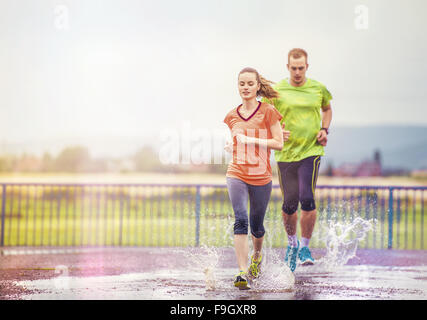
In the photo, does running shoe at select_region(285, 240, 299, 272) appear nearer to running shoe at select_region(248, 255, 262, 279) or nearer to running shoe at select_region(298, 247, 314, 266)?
running shoe at select_region(298, 247, 314, 266)

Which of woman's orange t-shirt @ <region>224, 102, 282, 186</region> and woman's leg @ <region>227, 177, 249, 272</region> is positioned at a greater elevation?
woman's orange t-shirt @ <region>224, 102, 282, 186</region>

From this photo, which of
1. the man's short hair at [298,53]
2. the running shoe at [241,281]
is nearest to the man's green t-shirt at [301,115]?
the man's short hair at [298,53]

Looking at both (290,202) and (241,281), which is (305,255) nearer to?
(290,202)

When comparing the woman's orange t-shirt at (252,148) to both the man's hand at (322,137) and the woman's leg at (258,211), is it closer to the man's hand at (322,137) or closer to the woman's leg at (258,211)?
the woman's leg at (258,211)

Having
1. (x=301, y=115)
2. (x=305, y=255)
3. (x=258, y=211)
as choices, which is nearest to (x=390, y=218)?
(x=305, y=255)

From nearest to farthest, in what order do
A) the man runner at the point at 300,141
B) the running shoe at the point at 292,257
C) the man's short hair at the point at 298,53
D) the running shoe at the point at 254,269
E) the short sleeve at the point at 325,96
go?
the running shoe at the point at 254,269
the man's short hair at the point at 298,53
the man runner at the point at 300,141
the running shoe at the point at 292,257
the short sleeve at the point at 325,96

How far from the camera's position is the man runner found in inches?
296

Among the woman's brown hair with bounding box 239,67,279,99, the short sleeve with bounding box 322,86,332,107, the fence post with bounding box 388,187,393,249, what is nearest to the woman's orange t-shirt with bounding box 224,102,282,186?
the woman's brown hair with bounding box 239,67,279,99

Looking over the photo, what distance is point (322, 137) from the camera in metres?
7.65

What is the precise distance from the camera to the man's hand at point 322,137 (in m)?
7.65
